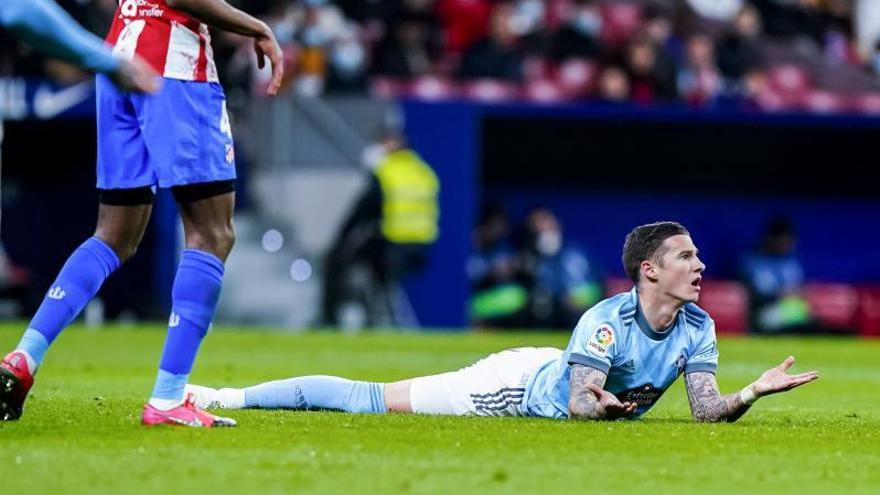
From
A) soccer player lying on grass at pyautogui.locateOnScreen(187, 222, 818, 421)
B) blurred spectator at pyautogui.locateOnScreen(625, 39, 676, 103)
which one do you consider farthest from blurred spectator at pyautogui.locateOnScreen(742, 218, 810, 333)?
soccer player lying on grass at pyautogui.locateOnScreen(187, 222, 818, 421)

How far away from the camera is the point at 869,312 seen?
22000mm

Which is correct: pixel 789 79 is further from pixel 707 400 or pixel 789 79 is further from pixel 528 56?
pixel 707 400

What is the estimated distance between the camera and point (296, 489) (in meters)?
4.80

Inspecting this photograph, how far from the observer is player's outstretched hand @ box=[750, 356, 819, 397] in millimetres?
6270

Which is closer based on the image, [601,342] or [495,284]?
[601,342]

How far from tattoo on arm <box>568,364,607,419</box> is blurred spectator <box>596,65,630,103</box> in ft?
45.2

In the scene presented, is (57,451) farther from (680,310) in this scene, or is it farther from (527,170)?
(527,170)

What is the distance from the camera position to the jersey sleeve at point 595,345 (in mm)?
6645

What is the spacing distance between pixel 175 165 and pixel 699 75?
51.6 ft

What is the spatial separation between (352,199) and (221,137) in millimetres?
13174

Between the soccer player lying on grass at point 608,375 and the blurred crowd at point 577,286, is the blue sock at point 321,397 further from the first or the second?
the blurred crowd at point 577,286

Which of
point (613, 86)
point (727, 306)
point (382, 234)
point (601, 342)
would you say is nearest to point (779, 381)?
point (601, 342)

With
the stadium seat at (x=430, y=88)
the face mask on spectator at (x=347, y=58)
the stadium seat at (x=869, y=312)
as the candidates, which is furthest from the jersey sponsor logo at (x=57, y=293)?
the stadium seat at (x=869, y=312)

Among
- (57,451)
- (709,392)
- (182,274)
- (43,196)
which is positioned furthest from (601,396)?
(43,196)
